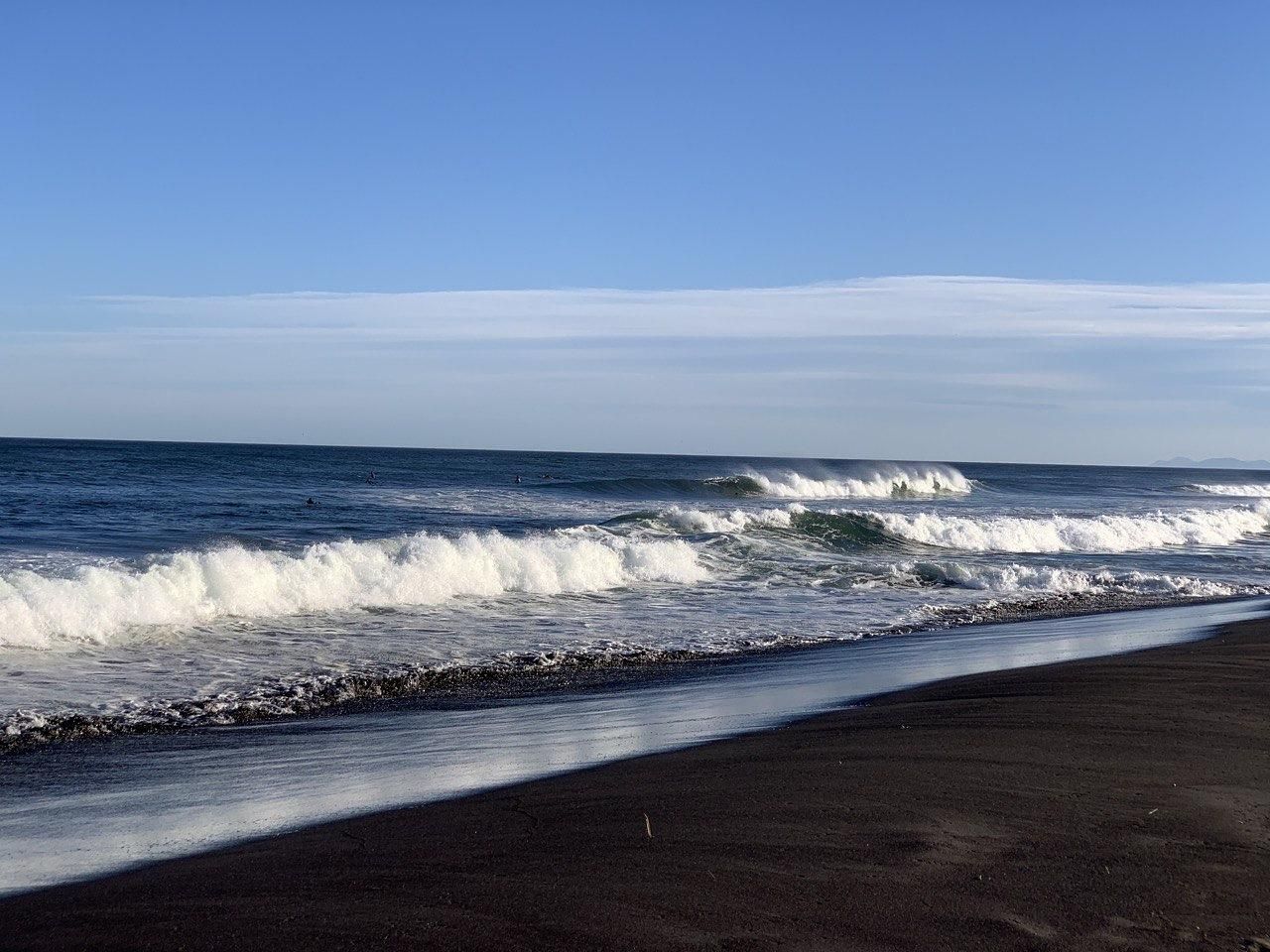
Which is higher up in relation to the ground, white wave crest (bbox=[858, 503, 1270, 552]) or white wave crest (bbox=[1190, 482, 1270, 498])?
white wave crest (bbox=[1190, 482, 1270, 498])

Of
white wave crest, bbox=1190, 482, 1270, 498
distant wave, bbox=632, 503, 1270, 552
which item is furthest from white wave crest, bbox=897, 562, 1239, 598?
white wave crest, bbox=1190, 482, 1270, 498

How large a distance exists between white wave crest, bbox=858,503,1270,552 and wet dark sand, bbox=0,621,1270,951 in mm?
22675

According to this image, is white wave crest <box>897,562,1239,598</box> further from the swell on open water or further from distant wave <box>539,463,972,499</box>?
distant wave <box>539,463,972,499</box>

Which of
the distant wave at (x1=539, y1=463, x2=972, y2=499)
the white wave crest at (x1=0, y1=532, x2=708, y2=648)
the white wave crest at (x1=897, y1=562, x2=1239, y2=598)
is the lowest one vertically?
the white wave crest at (x1=897, y1=562, x2=1239, y2=598)

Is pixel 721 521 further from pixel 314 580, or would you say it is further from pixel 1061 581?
pixel 314 580

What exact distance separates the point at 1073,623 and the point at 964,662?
4130 mm

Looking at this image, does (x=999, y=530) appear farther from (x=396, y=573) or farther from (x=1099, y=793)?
(x=1099, y=793)

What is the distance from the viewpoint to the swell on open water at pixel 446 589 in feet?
30.9

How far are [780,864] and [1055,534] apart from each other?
28.3 meters

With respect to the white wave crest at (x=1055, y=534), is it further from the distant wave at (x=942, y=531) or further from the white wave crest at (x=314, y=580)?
the white wave crest at (x=314, y=580)

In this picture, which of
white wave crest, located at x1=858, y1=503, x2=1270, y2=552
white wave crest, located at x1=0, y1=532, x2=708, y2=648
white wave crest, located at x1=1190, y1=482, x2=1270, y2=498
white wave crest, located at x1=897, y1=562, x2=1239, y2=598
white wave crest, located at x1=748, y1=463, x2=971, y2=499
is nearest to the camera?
white wave crest, located at x1=0, y1=532, x2=708, y2=648

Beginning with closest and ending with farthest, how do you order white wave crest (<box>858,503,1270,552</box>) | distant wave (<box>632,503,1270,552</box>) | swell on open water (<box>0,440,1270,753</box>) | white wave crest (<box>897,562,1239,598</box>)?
swell on open water (<box>0,440,1270,753</box>), white wave crest (<box>897,562,1239,598</box>), distant wave (<box>632,503,1270,552</box>), white wave crest (<box>858,503,1270,552</box>)

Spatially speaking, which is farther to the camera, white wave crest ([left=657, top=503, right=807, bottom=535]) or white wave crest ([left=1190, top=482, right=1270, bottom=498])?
white wave crest ([left=1190, top=482, right=1270, bottom=498])

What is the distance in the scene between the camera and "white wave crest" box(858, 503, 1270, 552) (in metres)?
28.1
